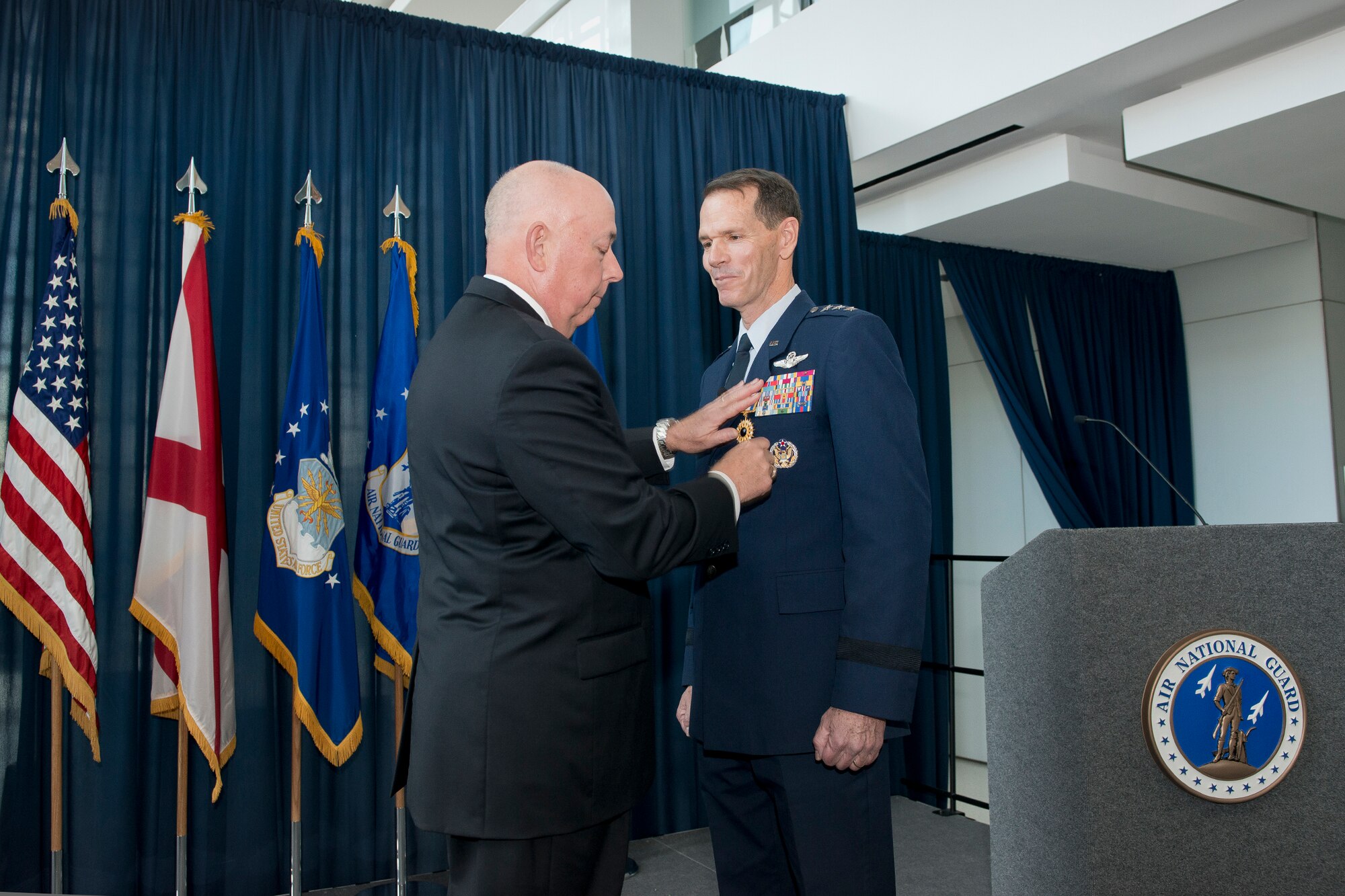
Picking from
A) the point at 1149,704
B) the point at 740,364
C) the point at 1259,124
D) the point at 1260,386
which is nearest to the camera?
the point at 1149,704

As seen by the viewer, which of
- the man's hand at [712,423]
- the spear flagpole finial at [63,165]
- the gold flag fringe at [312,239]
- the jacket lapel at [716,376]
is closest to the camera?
the man's hand at [712,423]

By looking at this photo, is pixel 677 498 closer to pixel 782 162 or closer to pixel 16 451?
pixel 16 451

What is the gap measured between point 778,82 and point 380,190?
229 cm

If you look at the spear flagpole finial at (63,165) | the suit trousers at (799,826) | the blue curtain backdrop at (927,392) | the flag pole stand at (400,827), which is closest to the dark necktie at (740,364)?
the suit trousers at (799,826)

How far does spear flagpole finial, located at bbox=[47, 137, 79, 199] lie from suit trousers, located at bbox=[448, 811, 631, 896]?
7.70 ft

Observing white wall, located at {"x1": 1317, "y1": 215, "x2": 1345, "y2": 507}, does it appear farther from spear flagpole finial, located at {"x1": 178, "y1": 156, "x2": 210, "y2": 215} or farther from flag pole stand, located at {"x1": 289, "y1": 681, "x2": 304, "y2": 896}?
spear flagpole finial, located at {"x1": 178, "y1": 156, "x2": 210, "y2": 215}

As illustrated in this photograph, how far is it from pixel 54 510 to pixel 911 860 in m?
2.82

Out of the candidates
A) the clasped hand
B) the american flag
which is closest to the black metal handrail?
the clasped hand

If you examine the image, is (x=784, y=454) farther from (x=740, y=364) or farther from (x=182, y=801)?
(x=182, y=801)

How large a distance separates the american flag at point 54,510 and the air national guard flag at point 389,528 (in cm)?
71

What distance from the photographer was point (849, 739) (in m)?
1.42

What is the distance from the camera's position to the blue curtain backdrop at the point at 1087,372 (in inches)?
216

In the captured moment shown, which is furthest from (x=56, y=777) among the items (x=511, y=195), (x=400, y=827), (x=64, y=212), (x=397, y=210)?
(x=511, y=195)

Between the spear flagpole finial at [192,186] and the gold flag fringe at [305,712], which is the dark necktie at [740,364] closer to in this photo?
the gold flag fringe at [305,712]
